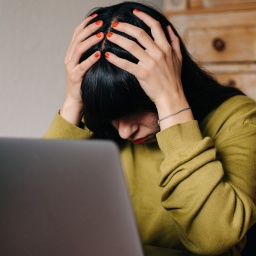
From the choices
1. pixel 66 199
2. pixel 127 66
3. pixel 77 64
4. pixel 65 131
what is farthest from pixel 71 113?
pixel 66 199

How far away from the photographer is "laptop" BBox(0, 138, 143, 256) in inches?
14.9

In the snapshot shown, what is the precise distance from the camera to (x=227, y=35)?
1912 millimetres

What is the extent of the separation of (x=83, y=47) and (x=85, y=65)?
38 millimetres

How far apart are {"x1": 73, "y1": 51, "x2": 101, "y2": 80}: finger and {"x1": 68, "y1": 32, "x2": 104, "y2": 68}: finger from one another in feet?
0.06

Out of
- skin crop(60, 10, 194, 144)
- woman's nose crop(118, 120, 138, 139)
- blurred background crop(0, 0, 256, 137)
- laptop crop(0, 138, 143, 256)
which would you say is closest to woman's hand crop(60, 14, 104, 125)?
skin crop(60, 10, 194, 144)

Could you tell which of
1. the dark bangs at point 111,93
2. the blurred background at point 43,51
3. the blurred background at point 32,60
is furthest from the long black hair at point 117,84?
the blurred background at point 32,60

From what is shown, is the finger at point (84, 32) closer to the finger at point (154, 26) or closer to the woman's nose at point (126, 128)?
the finger at point (154, 26)

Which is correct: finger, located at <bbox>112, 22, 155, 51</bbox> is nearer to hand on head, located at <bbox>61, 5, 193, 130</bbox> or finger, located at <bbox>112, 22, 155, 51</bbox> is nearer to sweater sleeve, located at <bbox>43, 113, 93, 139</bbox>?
hand on head, located at <bbox>61, 5, 193, 130</bbox>

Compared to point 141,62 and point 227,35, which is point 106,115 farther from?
point 227,35

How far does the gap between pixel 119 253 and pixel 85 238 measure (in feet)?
0.11

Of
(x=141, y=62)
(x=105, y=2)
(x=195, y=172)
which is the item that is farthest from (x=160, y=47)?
(x=105, y=2)

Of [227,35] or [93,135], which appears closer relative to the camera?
[93,135]

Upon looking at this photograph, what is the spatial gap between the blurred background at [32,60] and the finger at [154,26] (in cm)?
48

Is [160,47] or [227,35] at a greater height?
[160,47]
